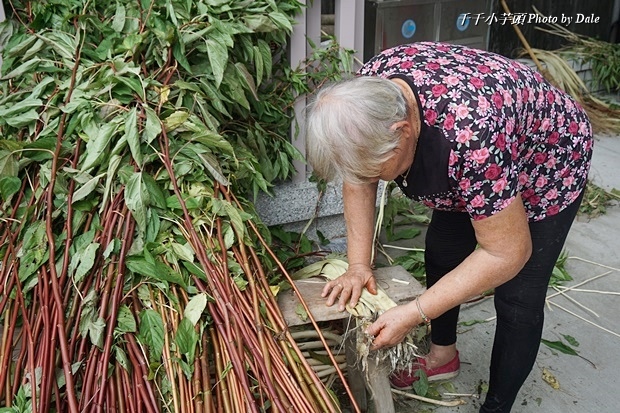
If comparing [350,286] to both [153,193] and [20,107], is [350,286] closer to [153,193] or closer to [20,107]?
[153,193]

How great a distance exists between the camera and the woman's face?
4.65 feet

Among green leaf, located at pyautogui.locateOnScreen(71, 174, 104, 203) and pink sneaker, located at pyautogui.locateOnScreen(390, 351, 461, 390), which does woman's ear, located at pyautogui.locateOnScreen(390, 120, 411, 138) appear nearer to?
green leaf, located at pyautogui.locateOnScreen(71, 174, 104, 203)

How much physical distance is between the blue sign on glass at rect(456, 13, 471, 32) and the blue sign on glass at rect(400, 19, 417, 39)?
0.52 metres

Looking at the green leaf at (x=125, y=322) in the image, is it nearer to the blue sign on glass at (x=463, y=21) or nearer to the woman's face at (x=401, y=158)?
the woman's face at (x=401, y=158)

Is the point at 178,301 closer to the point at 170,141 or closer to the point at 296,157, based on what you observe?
the point at 170,141

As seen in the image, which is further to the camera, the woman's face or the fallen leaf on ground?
the fallen leaf on ground

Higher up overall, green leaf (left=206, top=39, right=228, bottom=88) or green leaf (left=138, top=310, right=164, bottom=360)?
green leaf (left=206, top=39, right=228, bottom=88)

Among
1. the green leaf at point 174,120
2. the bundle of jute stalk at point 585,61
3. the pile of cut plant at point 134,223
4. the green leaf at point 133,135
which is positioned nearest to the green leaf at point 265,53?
the pile of cut plant at point 134,223

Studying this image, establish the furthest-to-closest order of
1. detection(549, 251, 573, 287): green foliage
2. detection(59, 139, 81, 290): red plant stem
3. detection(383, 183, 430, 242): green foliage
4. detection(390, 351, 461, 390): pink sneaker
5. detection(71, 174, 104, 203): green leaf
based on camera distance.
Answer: detection(383, 183, 430, 242): green foliage < detection(549, 251, 573, 287): green foliage < detection(390, 351, 461, 390): pink sneaker < detection(71, 174, 104, 203): green leaf < detection(59, 139, 81, 290): red plant stem

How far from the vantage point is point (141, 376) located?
1368mm

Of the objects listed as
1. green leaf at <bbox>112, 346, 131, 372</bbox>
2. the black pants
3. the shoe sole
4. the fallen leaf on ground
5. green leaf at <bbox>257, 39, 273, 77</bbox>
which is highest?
green leaf at <bbox>257, 39, 273, 77</bbox>

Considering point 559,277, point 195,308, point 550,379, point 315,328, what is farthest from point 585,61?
point 195,308

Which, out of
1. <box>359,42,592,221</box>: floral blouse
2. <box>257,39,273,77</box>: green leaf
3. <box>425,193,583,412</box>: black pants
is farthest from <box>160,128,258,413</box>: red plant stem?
<box>425,193,583,412</box>: black pants

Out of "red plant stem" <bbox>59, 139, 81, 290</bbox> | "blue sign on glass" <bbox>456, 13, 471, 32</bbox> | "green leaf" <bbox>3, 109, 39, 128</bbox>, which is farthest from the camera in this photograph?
"blue sign on glass" <bbox>456, 13, 471, 32</bbox>
